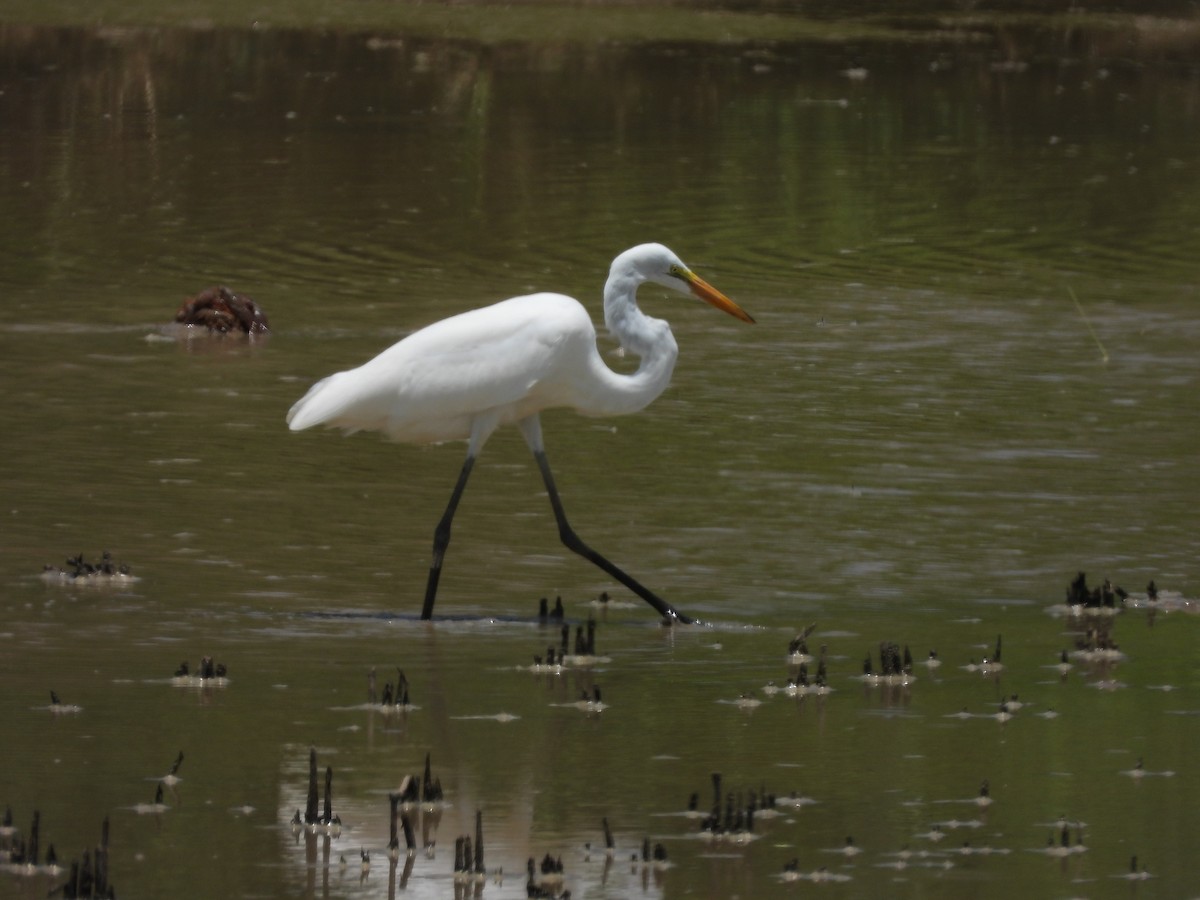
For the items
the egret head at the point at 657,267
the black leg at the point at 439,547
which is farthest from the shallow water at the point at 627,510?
the egret head at the point at 657,267

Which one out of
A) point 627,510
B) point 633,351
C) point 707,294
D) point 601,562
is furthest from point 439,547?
point 627,510

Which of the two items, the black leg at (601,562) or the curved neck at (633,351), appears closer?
the black leg at (601,562)

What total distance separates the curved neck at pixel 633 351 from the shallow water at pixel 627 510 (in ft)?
2.06

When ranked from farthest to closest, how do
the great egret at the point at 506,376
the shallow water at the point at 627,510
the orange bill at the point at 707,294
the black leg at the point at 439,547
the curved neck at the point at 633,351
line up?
the orange bill at the point at 707,294, the curved neck at the point at 633,351, the great egret at the point at 506,376, the black leg at the point at 439,547, the shallow water at the point at 627,510

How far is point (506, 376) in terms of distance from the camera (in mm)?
8578

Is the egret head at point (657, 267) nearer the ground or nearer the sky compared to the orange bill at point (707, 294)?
nearer the sky

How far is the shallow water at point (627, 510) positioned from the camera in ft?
20.2

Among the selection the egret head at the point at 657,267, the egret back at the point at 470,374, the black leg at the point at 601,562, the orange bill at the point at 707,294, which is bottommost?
the black leg at the point at 601,562

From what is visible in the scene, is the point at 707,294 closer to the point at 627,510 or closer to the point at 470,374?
the point at 470,374

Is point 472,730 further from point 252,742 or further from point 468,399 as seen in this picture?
point 468,399

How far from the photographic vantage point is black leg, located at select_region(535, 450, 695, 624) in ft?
27.5

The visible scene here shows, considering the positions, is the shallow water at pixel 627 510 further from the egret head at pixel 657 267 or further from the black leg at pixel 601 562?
the egret head at pixel 657 267

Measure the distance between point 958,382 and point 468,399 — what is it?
16.1ft

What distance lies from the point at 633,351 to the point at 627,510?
1343 millimetres
